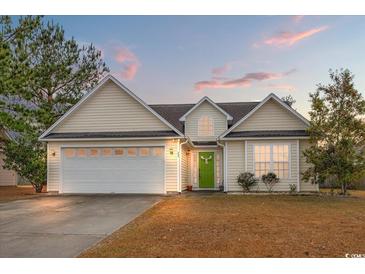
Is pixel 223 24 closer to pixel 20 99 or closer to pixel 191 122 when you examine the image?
pixel 191 122

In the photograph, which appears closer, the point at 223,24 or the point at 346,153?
the point at 223,24

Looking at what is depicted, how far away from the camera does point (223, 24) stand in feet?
54.1

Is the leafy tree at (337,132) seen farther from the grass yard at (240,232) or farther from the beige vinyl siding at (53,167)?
the beige vinyl siding at (53,167)

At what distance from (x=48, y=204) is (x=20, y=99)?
25.0 ft

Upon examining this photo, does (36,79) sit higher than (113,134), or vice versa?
(36,79)

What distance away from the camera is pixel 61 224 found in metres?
10.6

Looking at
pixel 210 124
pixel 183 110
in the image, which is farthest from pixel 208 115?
pixel 183 110

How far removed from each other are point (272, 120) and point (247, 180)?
321 centimetres

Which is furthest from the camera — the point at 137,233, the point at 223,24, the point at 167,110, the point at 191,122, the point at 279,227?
the point at 167,110

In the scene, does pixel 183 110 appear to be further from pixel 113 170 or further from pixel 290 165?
pixel 290 165

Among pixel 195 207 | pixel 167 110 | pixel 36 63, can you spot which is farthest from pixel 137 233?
pixel 36 63

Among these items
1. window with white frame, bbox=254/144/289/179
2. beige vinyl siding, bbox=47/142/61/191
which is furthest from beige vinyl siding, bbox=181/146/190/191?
beige vinyl siding, bbox=47/142/61/191

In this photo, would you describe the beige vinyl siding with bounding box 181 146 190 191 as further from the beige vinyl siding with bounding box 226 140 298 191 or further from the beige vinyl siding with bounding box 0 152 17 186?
the beige vinyl siding with bounding box 0 152 17 186

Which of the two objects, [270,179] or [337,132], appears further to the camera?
[270,179]
